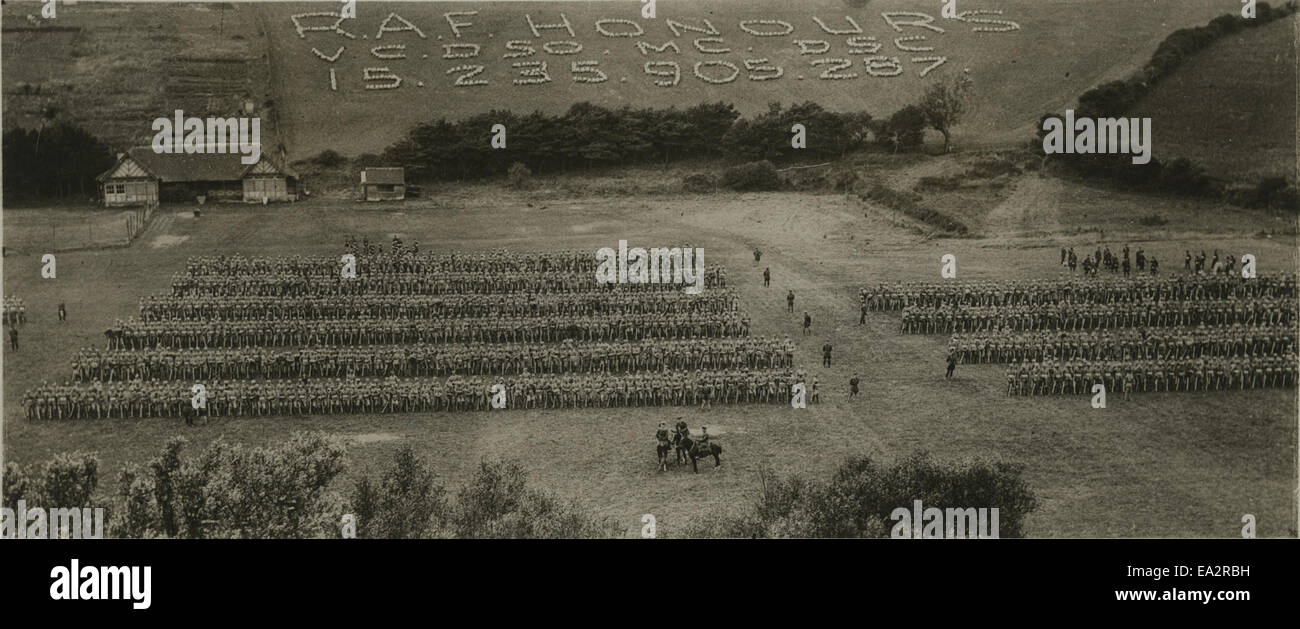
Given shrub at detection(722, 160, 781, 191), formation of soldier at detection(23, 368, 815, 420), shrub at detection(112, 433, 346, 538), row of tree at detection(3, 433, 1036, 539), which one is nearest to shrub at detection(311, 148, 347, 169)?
formation of soldier at detection(23, 368, 815, 420)

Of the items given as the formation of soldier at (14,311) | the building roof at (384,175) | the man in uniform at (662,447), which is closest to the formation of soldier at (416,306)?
the formation of soldier at (14,311)

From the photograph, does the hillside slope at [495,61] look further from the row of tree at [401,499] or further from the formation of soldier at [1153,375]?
the row of tree at [401,499]

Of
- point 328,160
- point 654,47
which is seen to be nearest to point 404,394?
point 328,160

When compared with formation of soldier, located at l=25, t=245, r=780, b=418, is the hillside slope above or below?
above

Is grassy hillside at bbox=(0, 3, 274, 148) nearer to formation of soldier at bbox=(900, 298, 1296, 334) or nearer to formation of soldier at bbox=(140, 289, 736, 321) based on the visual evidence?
formation of soldier at bbox=(140, 289, 736, 321)

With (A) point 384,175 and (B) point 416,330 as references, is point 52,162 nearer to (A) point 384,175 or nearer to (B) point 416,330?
(A) point 384,175
